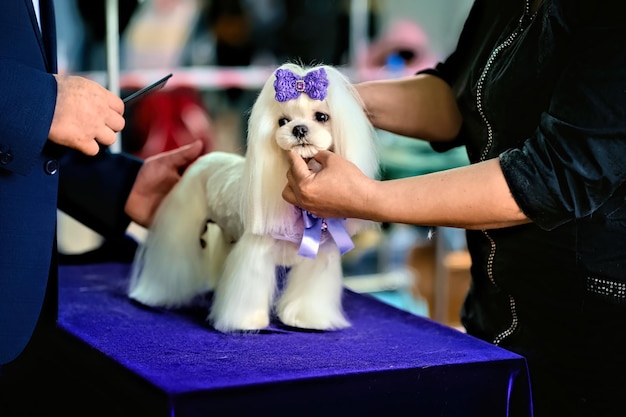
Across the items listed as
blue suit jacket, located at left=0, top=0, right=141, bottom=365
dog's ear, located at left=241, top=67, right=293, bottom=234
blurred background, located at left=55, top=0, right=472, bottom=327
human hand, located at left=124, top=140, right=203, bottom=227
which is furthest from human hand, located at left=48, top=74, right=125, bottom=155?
blurred background, located at left=55, top=0, right=472, bottom=327

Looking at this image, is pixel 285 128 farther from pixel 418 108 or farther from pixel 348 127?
pixel 418 108

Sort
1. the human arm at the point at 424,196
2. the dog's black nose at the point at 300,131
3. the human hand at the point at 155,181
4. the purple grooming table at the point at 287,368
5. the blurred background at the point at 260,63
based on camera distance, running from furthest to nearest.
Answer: the blurred background at the point at 260,63
the human hand at the point at 155,181
the dog's black nose at the point at 300,131
the human arm at the point at 424,196
the purple grooming table at the point at 287,368

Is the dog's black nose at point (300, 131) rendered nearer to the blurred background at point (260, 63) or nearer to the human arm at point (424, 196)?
the human arm at point (424, 196)

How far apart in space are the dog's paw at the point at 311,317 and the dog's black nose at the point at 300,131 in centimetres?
28

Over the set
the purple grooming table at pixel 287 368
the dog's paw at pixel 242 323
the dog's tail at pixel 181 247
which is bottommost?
the purple grooming table at pixel 287 368

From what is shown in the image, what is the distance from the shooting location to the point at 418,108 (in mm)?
1601

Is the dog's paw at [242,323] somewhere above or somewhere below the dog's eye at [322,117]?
below

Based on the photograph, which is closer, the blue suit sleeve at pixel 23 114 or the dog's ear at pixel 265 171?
the blue suit sleeve at pixel 23 114

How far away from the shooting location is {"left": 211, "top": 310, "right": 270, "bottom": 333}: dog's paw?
1359 millimetres

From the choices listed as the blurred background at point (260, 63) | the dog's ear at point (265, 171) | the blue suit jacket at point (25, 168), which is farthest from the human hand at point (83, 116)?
the blurred background at point (260, 63)

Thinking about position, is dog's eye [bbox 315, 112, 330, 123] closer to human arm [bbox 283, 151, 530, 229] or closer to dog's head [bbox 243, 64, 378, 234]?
dog's head [bbox 243, 64, 378, 234]

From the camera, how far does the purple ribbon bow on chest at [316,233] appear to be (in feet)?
4.40

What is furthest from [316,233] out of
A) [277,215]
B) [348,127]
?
[348,127]

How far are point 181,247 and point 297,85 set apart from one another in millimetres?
435
